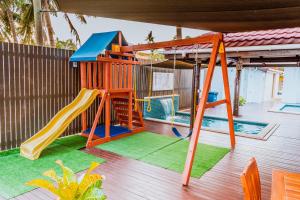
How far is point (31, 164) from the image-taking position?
4.20m

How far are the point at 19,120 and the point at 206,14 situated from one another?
4.89m

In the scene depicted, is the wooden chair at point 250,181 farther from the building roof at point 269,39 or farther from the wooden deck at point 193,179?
the building roof at point 269,39

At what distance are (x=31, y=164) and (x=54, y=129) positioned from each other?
97 cm

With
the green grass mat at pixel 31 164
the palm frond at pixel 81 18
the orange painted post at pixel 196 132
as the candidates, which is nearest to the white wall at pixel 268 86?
the palm frond at pixel 81 18

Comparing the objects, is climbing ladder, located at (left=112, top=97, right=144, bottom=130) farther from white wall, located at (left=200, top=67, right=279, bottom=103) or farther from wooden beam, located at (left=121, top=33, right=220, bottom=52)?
white wall, located at (left=200, top=67, right=279, bottom=103)

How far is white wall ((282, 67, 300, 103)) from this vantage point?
54.2 feet

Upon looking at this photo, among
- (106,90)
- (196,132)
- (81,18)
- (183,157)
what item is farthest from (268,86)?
(196,132)

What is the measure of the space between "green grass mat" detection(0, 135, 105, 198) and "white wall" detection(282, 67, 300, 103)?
1707cm

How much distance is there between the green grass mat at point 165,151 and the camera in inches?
172

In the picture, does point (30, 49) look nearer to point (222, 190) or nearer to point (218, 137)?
point (222, 190)

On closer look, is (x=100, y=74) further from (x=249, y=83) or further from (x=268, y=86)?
(x=268, y=86)

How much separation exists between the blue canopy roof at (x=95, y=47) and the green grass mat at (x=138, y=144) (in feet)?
7.34

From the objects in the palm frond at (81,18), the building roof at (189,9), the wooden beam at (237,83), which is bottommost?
the wooden beam at (237,83)

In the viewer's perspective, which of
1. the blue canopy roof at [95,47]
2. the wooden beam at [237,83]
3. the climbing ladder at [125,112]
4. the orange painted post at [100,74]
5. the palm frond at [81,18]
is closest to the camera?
the blue canopy roof at [95,47]
